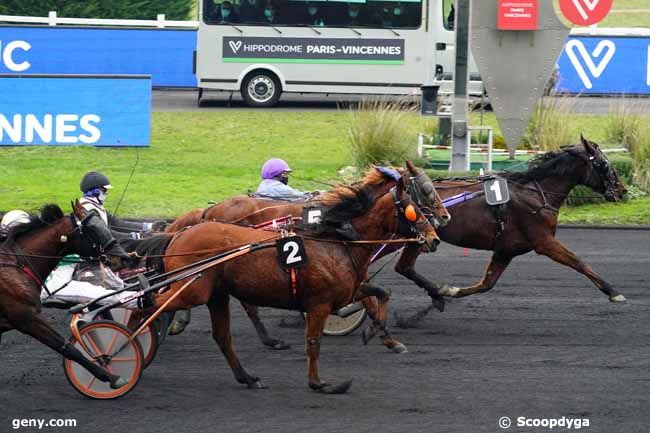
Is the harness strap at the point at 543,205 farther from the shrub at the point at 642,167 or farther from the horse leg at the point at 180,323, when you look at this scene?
the shrub at the point at 642,167

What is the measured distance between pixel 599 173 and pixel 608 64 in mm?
13510

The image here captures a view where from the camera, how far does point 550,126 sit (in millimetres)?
15914

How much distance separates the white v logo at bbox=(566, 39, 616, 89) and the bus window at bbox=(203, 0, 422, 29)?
3163 millimetres

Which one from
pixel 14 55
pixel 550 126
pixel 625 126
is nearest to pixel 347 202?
pixel 550 126

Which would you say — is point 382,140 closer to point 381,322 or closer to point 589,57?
point 381,322

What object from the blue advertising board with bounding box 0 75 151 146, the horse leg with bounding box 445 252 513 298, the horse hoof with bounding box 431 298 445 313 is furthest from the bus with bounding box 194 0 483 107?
the horse hoof with bounding box 431 298 445 313

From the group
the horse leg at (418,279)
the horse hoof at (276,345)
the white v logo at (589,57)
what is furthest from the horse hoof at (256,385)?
the white v logo at (589,57)

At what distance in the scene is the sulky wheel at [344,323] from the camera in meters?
9.51

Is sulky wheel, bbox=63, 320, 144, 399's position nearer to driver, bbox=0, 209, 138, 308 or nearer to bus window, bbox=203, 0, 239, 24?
driver, bbox=0, 209, 138, 308

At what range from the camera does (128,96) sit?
56.6 ft

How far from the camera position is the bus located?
885 inches

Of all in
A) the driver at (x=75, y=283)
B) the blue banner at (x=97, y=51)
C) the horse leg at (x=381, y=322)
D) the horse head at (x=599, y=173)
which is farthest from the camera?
the blue banner at (x=97, y=51)

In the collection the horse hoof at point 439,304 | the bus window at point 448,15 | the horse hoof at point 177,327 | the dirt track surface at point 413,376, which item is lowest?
the dirt track surface at point 413,376

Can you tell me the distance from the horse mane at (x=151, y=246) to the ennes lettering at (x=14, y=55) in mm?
15053
